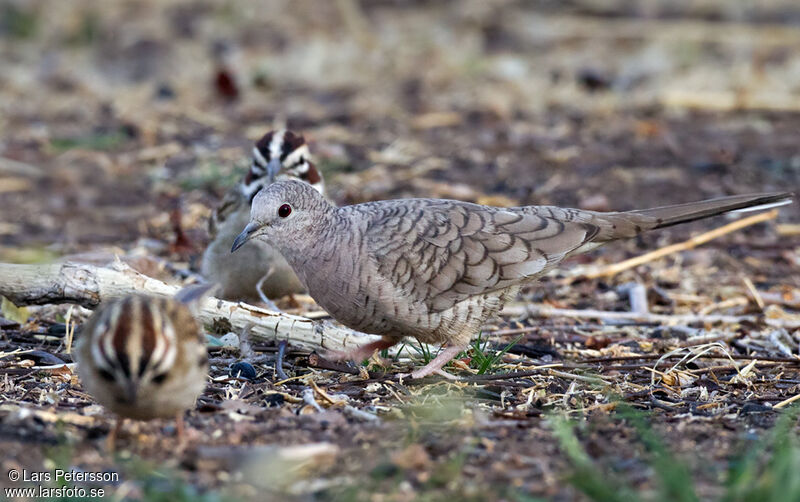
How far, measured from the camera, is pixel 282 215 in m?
5.02

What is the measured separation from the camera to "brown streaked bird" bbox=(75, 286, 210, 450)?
3611 mm

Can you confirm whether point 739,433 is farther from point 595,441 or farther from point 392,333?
point 392,333

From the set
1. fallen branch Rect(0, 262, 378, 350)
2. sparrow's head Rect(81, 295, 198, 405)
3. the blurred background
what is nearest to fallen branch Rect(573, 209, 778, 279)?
the blurred background

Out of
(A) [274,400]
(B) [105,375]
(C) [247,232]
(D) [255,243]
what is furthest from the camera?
(D) [255,243]

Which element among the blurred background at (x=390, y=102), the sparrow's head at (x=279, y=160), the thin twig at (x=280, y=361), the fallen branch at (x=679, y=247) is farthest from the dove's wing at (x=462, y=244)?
the blurred background at (x=390, y=102)

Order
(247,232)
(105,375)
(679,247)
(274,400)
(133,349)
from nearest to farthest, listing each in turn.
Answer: (133,349) → (105,375) → (274,400) → (247,232) → (679,247)

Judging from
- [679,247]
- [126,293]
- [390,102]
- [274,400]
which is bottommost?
[274,400]

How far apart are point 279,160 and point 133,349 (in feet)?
11.5

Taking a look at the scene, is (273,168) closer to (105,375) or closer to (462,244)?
(462,244)

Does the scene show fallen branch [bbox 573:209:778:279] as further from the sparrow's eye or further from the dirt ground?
the sparrow's eye

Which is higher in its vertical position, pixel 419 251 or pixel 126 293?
pixel 419 251

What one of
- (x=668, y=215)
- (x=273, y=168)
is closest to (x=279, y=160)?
(x=273, y=168)

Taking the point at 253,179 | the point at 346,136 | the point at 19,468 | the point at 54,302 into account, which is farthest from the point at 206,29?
the point at 19,468

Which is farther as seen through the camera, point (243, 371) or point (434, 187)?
point (434, 187)
